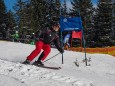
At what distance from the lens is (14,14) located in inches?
3211

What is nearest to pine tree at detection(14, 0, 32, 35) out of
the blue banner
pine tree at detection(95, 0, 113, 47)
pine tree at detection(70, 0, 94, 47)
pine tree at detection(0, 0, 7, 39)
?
pine tree at detection(0, 0, 7, 39)

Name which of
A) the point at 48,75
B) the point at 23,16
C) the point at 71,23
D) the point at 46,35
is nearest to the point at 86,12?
the point at 23,16

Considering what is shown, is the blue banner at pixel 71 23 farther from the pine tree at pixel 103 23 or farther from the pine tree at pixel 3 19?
the pine tree at pixel 3 19

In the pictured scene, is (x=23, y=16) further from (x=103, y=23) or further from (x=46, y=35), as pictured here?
(x=46, y=35)

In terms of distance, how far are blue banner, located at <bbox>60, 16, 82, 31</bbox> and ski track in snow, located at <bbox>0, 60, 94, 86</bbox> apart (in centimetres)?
541

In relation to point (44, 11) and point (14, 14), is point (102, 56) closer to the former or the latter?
point (44, 11)

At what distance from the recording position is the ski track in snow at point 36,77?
834 cm

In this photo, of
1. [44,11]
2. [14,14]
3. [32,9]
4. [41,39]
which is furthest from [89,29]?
[41,39]

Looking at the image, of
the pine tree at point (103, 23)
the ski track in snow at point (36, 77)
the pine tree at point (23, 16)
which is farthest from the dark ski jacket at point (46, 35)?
the pine tree at point (23, 16)

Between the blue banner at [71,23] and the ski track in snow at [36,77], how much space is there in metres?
5.41

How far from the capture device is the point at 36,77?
8.95 meters

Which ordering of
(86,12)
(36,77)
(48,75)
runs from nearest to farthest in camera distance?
(36,77) → (48,75) → (86,12)

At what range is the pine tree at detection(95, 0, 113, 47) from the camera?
178 ft

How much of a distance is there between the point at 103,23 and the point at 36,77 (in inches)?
1835
